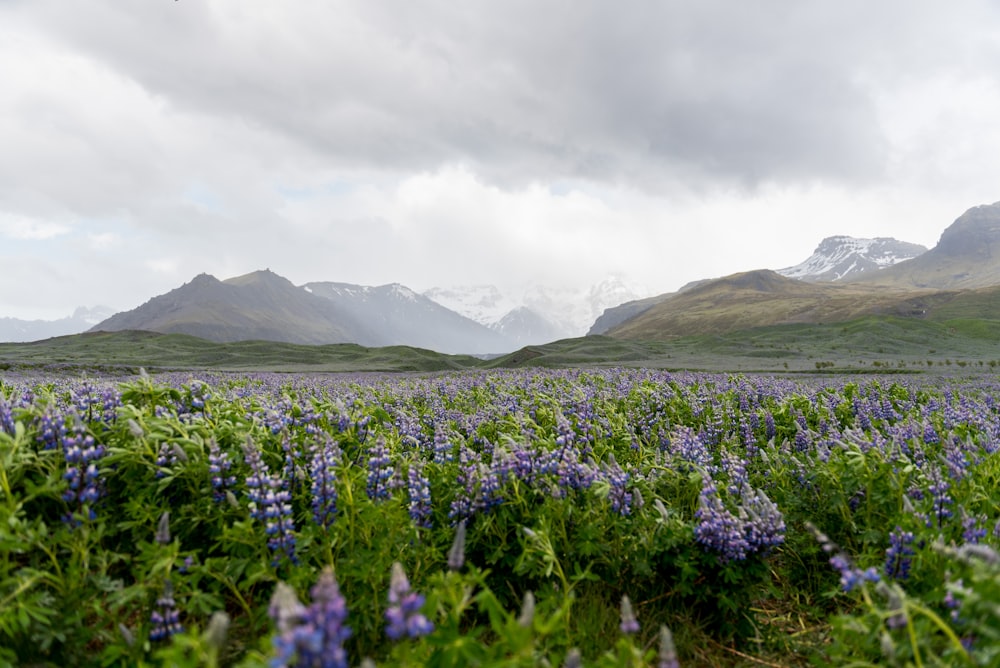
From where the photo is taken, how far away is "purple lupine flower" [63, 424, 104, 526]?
122 inches

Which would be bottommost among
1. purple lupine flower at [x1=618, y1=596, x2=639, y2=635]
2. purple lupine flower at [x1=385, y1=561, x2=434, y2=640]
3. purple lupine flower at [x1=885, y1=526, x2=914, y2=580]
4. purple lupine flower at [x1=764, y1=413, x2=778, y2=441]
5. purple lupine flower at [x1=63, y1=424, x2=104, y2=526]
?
purple lupine flower at [x1=885, y1=526, x2=914, y2=580]

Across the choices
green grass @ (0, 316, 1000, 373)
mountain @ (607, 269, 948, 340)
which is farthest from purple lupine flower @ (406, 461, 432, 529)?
mountain @ (607, 269, 948, 340)

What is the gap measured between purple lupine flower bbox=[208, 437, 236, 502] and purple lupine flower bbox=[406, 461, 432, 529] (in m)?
1.24

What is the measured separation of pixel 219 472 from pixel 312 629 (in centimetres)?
236

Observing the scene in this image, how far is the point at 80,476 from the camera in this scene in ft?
10.7

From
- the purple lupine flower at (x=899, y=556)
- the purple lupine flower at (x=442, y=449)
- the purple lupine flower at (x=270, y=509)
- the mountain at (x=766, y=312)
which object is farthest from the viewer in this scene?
the mountain at (x=766, y=312)

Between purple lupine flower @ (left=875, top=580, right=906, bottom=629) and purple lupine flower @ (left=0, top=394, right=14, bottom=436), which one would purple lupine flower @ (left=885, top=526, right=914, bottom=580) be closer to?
purple lupine flower @ (left=875, top=580, right=906, bottom=629)

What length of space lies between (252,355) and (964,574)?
62.9 meters

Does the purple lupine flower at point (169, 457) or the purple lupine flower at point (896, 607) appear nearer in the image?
the purple lupine flower at point (896, 607)

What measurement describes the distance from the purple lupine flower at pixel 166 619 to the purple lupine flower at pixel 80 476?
815 millimetres

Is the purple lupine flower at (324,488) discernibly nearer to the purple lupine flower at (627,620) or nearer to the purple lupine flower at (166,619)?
the purple lupine flower at (166,619)

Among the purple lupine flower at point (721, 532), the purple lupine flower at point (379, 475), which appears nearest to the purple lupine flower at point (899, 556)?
the purple lupine flower at point (721, 532)

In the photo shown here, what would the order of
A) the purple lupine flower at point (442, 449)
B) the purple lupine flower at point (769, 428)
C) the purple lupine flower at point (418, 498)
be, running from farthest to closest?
the purple lupine flower at point (769, 428)
the purple lupine flower at point (442, 449)
the purple lupine flower at point (418, 498)

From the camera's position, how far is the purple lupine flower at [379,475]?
388 cm
